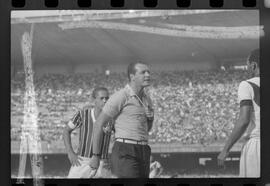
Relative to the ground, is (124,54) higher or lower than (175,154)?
higher

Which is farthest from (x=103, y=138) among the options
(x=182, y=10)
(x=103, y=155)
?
(x=182, y=10)

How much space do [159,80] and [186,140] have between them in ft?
1.72

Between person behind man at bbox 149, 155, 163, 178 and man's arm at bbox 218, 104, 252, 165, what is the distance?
480mm

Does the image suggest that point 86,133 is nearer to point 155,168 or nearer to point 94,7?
point 155,168

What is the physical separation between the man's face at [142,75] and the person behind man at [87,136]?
27 centimetres

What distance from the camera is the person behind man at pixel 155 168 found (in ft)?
27.7

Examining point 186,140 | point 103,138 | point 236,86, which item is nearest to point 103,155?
point 103,138

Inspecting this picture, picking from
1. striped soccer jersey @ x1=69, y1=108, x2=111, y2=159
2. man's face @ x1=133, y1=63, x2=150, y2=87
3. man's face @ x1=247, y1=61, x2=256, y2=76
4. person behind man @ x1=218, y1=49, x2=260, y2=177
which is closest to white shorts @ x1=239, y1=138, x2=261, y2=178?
person behind man @ x1=218, y1=49, x2=260, y2=177

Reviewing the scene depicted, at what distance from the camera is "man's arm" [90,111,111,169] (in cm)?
845

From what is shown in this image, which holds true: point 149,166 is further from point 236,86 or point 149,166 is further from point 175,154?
point 236,86

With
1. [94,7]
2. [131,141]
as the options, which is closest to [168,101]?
[131,141]

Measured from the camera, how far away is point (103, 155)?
27.8ft

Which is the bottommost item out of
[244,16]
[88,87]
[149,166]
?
[149,166]

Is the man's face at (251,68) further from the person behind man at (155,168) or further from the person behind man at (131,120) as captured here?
the person behind man at (155,168)
